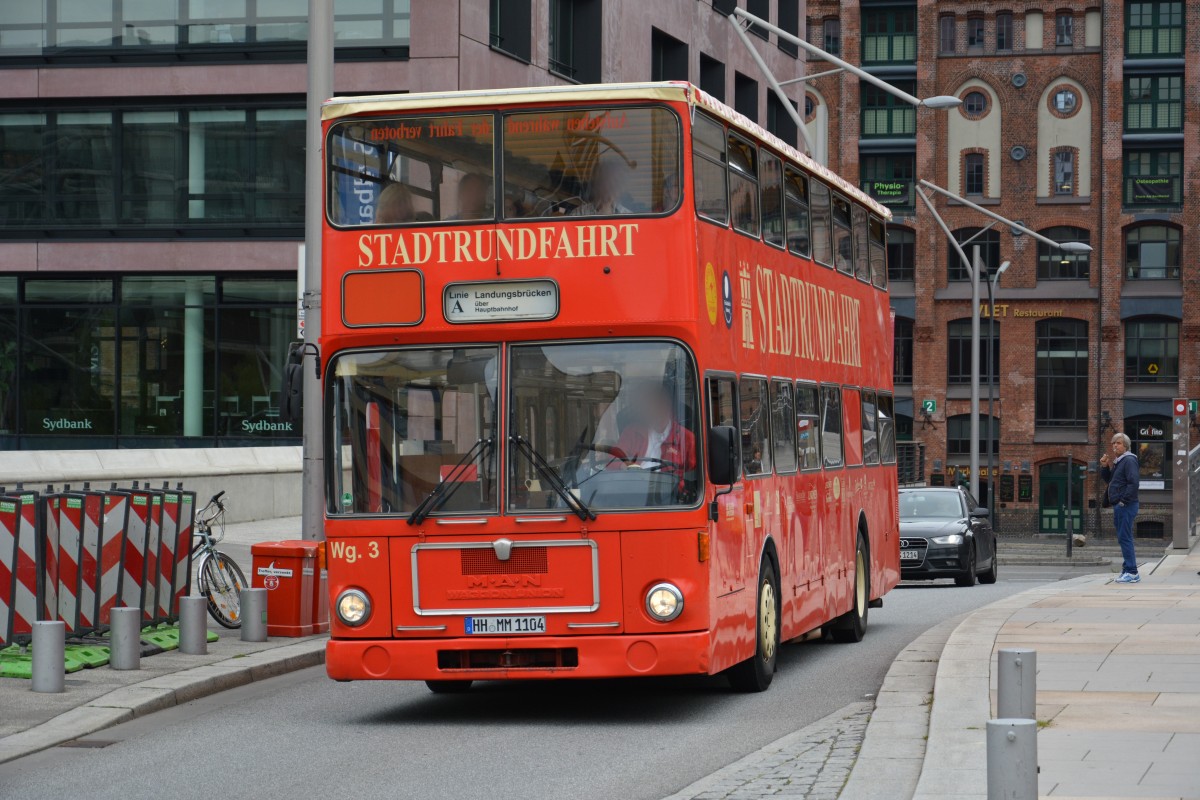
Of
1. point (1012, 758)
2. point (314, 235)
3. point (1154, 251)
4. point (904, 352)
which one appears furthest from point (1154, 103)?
point (1012, 758)

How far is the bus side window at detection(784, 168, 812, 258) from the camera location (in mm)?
14406

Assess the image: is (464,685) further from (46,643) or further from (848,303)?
(848,303)

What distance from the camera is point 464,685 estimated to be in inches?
526

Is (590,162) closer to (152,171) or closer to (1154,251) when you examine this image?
(152,171)

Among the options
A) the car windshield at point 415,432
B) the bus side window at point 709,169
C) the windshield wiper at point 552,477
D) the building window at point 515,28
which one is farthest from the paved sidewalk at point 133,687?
the building window at point 515,28

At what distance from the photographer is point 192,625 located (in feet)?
46.7

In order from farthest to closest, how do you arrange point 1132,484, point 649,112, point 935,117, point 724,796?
point 935,117 → point 1132,484 → point 649,112 → point 724,796

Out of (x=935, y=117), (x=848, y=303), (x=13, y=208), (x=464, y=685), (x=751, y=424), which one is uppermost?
(x=935, y=117)

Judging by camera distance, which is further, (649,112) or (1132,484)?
(1132,484)

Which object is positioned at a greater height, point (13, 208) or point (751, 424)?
point (13, 208)

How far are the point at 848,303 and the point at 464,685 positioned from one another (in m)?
5.69

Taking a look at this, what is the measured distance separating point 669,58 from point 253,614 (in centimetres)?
2766

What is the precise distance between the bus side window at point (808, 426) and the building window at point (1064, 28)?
65772 millimetres

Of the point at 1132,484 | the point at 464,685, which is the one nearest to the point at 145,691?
the point at 464,685
